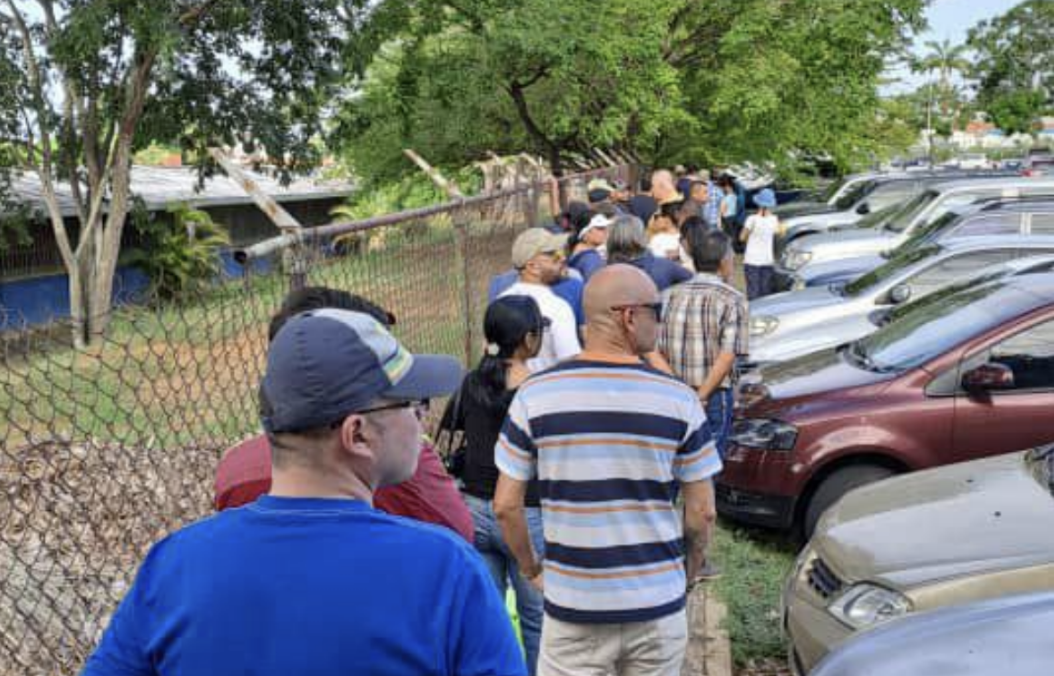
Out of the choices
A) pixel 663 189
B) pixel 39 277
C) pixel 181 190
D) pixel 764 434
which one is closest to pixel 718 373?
pixel 764 434

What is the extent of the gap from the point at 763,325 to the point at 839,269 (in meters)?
3.32

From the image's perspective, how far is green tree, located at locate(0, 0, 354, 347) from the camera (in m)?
16.2

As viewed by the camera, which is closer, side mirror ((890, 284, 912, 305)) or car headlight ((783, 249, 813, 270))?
side mirror ((890, 284, 912, 305))

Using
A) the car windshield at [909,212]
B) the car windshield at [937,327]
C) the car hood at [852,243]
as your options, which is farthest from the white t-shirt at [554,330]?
the car windshield at [909,212]

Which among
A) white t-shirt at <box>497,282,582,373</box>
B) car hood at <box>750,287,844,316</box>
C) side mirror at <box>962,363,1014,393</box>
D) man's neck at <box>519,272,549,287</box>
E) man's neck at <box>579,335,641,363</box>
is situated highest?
man's neck at <box>579,335,641,363</box>

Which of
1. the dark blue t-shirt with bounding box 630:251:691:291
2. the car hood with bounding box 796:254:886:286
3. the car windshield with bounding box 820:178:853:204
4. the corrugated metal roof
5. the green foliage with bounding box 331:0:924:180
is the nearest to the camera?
the dark blue t-shirt with bounding box 630:251:691:291

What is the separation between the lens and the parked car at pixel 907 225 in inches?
557

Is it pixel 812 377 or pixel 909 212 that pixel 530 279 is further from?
pixel 909 212

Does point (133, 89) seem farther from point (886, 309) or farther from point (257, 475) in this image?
point (257, 475)

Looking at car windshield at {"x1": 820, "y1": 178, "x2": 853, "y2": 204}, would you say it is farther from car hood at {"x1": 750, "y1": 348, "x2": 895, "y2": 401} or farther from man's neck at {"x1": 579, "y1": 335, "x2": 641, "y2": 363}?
man's neck at {"x1": 579, "y1": 335, "x2": 641, "y2": 363}

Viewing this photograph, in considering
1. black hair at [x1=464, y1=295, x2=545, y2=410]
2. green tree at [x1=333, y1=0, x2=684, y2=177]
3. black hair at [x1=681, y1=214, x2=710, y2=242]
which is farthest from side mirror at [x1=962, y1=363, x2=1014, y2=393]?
green tree at [x1=333, y1=0, x2=684, y2=177]

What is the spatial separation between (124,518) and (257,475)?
1.75 meters

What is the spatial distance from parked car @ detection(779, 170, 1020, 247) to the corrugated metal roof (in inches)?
338

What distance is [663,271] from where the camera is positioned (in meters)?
6.62
